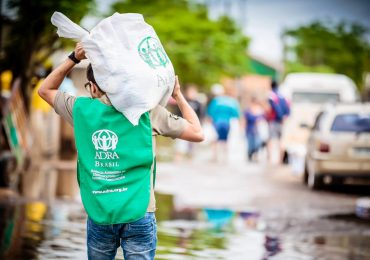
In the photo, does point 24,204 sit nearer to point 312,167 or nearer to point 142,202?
point 312,167

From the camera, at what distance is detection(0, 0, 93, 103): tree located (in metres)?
17.0

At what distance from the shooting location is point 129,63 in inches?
170

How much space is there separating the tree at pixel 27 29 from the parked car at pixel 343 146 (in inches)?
210

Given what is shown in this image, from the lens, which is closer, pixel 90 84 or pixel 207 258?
pixel 90 84

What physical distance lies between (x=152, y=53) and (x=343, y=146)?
39.2 ft

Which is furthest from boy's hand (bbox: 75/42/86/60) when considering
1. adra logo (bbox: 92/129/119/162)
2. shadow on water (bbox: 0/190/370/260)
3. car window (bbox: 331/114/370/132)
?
car window (bbox: 331/114/370/132)

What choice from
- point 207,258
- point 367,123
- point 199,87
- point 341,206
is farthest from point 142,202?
point 199,87

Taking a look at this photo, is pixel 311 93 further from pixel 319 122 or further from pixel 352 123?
pixel 352 123

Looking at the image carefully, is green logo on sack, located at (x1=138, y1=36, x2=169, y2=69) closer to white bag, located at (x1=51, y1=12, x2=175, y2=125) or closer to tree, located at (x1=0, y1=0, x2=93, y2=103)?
white bag, located at (x1=51, y1=12, x2=175, y2=125)

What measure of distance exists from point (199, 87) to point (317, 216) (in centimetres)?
5111

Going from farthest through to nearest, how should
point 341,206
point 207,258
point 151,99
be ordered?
point 341,206 < point 207,258 < point 151,99

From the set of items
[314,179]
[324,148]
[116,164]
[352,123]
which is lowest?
[314,179]

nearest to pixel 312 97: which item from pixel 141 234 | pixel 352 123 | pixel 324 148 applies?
pixel 352 123

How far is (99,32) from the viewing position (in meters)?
4.42
